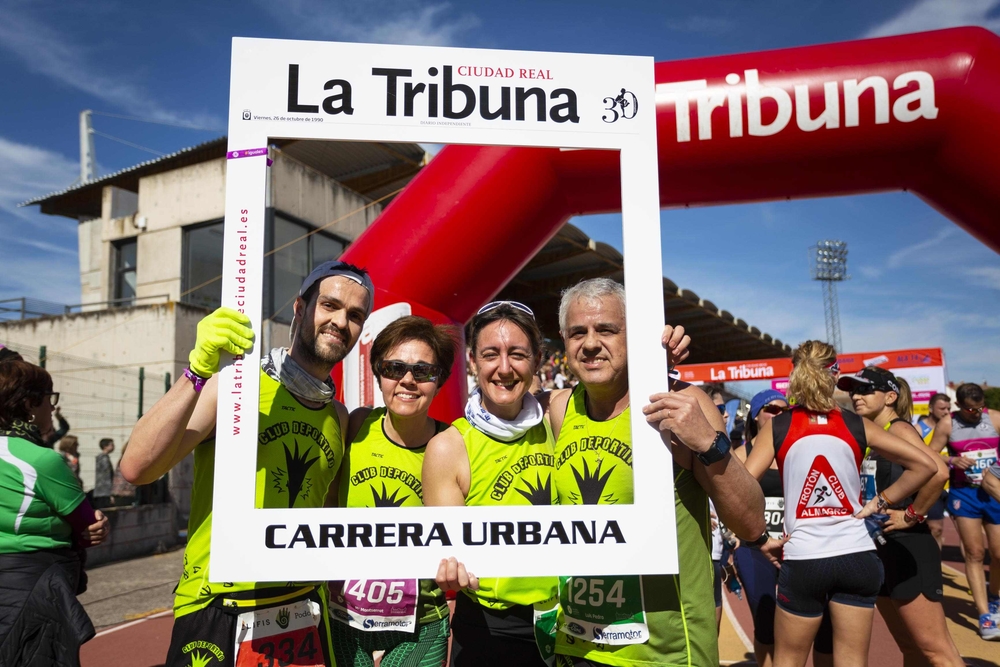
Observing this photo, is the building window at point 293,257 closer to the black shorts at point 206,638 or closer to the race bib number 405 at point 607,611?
the black shorts at point 206,638

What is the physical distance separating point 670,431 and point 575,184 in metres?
2.50

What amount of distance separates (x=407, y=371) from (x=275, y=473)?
531mm

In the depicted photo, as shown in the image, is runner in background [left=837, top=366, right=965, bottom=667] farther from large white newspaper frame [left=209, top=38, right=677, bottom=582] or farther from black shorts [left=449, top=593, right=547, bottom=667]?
large white newspaper frame [left=209, top=38, right=677, bottom=582]

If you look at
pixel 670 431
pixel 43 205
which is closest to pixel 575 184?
pixel 670 431

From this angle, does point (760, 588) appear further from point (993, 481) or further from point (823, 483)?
point (993, 481)

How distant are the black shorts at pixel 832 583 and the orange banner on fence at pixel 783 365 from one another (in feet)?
40.3

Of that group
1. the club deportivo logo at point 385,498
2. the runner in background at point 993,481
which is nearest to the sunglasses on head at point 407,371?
the club deportivo logo at point 385,498

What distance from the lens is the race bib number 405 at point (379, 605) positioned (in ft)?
7.34

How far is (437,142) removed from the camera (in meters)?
1.82

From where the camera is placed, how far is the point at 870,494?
4332mm

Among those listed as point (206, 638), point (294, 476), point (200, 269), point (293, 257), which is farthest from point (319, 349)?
point (200, 269)

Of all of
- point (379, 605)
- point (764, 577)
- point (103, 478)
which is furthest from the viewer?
point (103, 478)

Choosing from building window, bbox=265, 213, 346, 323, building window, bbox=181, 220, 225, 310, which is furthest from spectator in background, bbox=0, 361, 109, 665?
building window, bbox=181, 220, 225, 310

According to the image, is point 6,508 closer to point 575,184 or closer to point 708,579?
point 708,579
